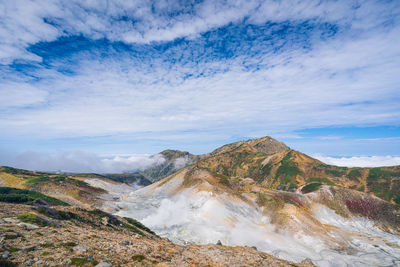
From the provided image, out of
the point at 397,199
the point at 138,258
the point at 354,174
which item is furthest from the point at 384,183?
the point at 138,258

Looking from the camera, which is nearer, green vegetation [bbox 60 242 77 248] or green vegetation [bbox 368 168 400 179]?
green vegetation [bbox 60 242 77 248]

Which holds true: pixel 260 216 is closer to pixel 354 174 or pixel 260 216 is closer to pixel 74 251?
pixel 74 251

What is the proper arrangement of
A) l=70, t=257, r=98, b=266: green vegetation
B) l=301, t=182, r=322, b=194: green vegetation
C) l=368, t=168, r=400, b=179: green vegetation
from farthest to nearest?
1. l=368, t=168, r=400, b=179: green vegetation
2. l=301, t=182, r=322, b=194: green vegetation
3. l=70, t=257, r=98, b=266: green vegetation

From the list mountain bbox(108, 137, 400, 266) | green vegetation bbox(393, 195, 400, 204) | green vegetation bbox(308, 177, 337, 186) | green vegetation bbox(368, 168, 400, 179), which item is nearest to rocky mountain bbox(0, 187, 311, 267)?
mountain bbox(108, 137, 400, 266)

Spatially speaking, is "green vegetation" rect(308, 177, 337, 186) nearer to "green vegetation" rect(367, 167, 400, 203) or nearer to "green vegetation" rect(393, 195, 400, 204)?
"green vegetation" rect(367, 167, 400, 203)

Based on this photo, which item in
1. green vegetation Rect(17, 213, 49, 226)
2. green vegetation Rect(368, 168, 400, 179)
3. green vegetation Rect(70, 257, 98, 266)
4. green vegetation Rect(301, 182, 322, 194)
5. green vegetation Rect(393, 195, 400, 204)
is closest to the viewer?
green vegetation Rect(70, 257, 98, 266)

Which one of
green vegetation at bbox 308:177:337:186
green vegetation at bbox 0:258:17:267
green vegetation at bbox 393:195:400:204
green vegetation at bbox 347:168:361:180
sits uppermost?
green vegetation at bbox 0:258:17:267

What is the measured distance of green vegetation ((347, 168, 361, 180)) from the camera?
618 ft

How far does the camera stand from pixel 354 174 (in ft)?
627

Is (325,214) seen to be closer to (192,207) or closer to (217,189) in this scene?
(217,189)

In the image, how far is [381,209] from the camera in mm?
110625

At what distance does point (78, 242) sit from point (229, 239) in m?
54.0

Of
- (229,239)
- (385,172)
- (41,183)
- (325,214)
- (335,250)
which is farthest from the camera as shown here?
(385,172)

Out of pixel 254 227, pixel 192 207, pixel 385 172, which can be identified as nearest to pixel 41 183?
pixel 192 207
